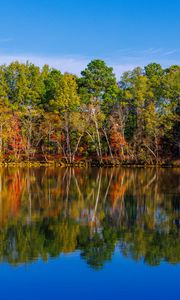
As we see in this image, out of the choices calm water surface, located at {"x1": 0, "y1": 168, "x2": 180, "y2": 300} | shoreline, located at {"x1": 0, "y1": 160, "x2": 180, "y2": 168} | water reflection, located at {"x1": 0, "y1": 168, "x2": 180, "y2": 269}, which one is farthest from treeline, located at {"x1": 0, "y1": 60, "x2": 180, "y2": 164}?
calm water surface, located at {"x1": 0, "y1": 168, "x2": 180, "y2": 300}

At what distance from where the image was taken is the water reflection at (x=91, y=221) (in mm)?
16016

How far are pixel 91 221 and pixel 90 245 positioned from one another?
4597 mm

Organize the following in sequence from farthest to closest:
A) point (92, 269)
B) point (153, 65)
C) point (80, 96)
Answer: point (153, 65), point (80, 96), point (92, 269)

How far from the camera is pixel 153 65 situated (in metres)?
68.4

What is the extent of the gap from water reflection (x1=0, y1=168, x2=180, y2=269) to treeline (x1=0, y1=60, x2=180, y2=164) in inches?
886

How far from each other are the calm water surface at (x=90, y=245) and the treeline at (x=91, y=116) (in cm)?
2785

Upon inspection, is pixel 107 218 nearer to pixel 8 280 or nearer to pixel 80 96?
pixel 8 280

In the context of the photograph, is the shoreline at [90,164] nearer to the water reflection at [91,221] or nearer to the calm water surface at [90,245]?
the water reflection at [91,221]

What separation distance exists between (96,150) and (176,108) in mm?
11479

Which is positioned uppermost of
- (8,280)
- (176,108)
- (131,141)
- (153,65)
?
(153,65)

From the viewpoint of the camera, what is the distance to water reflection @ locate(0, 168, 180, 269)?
16.0 m

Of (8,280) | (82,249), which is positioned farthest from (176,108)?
(8,280)

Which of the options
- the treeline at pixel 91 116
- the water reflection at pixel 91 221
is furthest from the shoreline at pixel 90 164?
the water reflection at pixel 91 221

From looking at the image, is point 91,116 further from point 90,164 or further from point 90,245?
point 90,245
